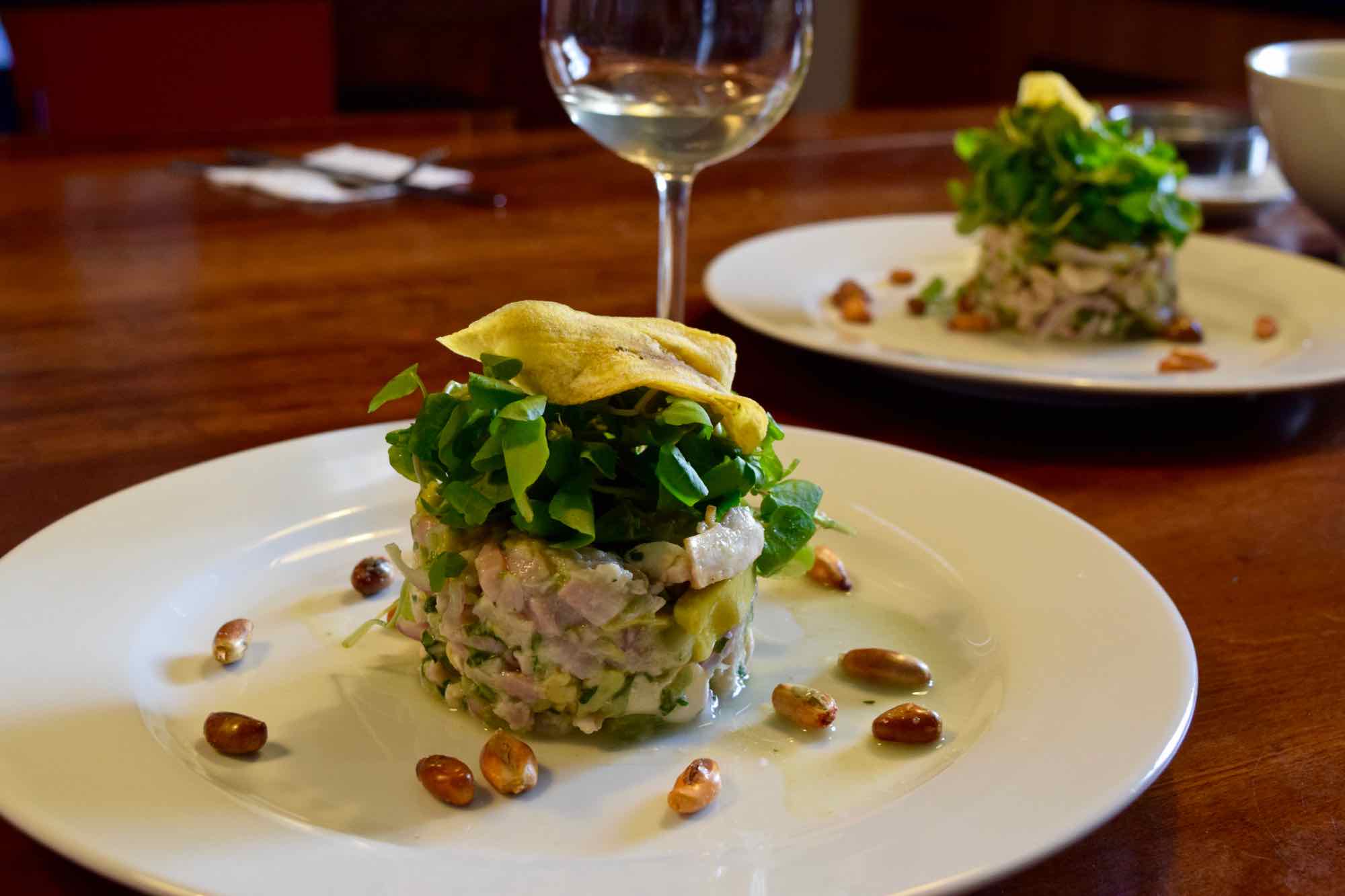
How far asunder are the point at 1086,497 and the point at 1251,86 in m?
1.03

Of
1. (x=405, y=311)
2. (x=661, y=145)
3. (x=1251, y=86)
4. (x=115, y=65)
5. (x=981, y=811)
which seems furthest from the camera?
(x=115, y=65)

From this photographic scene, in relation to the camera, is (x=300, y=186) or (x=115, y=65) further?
(x=115, y=65)

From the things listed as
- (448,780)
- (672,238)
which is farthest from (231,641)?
(672,238)

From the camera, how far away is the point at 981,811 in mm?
696

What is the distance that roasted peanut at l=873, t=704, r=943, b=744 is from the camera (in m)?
0.84

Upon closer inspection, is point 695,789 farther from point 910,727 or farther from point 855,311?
point 855,311

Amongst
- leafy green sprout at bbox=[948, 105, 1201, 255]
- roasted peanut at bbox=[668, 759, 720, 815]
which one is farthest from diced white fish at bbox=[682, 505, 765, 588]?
leafy green sprout at bbox=[948, 105, 1201, 255]

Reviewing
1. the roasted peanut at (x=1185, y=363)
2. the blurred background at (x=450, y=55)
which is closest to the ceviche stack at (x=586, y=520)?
the roasted peanut at (x=1185, y=363)

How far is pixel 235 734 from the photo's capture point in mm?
801

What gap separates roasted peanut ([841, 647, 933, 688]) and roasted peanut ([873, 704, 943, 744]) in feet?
0.19

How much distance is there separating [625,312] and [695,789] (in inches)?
37.2

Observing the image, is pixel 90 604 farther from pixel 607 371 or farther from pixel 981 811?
pixel 981 811

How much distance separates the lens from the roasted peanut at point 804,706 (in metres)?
0.86

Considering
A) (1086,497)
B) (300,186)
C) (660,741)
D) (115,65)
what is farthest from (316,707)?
(115,65)
